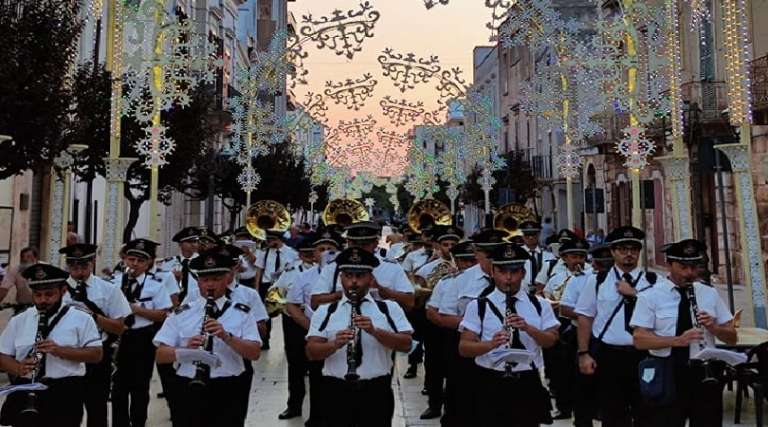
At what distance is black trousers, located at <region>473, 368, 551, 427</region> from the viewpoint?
Result: 4.87 meters

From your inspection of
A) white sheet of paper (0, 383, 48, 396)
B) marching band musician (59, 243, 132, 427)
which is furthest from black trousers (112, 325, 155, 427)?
white sheet of paper (0, 383, 48, 396)

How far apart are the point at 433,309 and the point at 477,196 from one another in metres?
36.1

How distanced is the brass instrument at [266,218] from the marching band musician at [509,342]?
7.99 m

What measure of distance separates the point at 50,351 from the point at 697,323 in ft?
14.0

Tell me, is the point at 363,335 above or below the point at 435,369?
above

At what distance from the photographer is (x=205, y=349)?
4770 mm

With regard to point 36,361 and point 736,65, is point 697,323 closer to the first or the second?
point 36,361

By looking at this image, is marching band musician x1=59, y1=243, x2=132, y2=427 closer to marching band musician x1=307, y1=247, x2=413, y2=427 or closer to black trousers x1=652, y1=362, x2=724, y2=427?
marching band musician x1=307, y1=247, x2=413, y2=427

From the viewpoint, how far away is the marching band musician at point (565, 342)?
760 centimetres

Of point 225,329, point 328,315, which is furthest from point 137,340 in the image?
point 328,315

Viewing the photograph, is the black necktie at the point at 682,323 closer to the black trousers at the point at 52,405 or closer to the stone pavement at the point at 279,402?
the stone pavement at the point at 279,402

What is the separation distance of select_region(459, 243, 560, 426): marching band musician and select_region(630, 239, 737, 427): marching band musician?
68cm

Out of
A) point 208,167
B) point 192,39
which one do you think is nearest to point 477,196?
point 208,167

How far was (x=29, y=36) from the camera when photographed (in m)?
10.3
